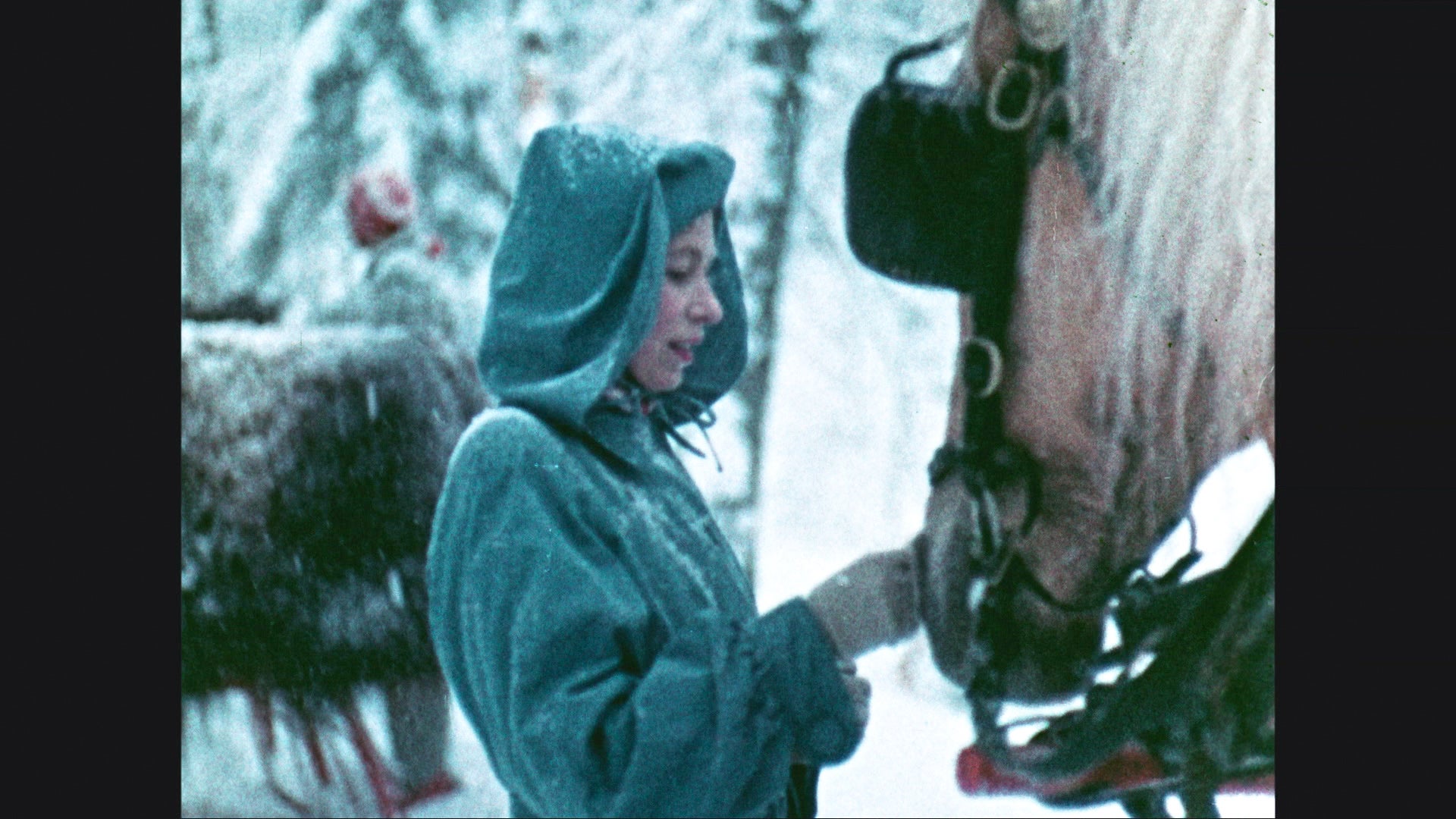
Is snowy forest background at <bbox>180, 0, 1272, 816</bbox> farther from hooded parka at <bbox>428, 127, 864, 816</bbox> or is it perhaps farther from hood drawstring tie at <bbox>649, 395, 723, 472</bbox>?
hooded parka at <bbox>428, 127, 864, 816</bbox>

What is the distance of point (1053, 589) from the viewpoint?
93.1 inches

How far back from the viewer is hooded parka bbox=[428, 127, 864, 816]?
170 cm

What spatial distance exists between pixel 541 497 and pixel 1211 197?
1.22 metres

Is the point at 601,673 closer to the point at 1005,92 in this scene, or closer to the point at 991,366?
the point at 991,366

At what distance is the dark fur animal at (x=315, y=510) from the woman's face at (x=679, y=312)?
464mm

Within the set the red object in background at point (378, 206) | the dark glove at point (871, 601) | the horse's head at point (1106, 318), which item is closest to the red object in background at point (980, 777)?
the horse's head at point (1106, 318)

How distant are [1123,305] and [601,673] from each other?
110cm

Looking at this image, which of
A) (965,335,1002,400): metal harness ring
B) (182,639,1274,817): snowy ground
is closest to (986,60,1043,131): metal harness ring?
(965,335,1002,400): metal harness ring

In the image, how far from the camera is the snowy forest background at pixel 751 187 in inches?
89.8

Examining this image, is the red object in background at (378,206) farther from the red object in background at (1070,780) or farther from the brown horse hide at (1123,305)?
the red object in background at (1070,780)

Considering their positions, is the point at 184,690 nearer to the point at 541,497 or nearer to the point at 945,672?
the point at 541,497

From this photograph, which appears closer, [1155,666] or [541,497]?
[541,497]

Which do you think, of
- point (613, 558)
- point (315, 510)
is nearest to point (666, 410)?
point (613, 558)

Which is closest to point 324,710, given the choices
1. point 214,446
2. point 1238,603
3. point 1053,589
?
point 214,446
